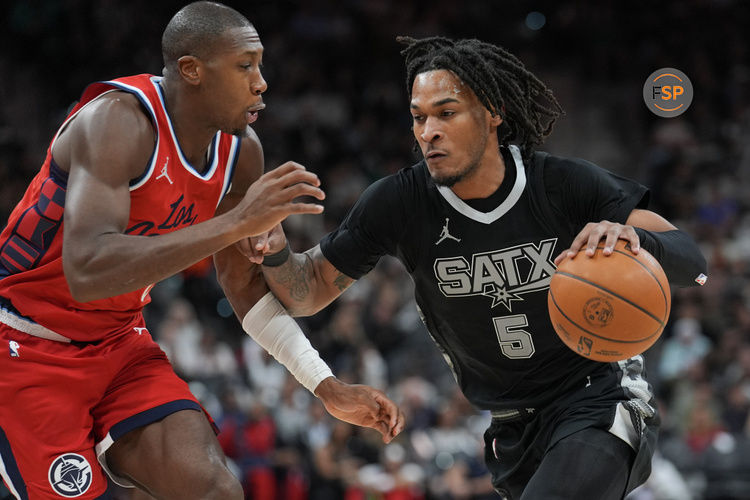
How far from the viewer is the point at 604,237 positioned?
3574 mm

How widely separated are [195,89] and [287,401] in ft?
19.9

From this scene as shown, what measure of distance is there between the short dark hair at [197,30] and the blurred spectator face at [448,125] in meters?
0.85

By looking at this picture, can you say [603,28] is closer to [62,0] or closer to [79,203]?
[62,0]

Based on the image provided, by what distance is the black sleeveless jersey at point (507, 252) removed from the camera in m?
3.99

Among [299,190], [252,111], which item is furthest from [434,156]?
[299,190]

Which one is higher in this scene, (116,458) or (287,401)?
(116,458)

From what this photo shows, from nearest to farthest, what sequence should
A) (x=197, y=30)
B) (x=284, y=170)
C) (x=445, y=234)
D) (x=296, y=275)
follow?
(x=284, y=170), (x=197, y=30), (x=445, y=234), (x=296, y=275)

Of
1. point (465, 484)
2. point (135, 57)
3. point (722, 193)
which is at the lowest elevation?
point (465, 484)

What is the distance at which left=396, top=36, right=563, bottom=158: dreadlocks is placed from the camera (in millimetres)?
4145

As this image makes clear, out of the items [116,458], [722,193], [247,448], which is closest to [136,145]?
[116,458]

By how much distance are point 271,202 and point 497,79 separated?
4.71 ft

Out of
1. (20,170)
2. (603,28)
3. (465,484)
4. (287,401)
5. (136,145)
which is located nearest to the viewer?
(136,145)

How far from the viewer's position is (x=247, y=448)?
901 centimetres

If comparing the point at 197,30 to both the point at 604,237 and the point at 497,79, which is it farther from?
the point at 604,237
